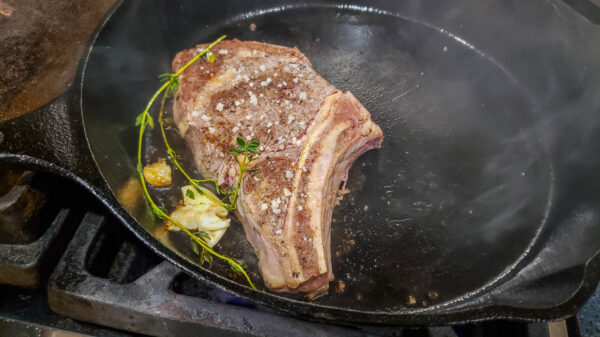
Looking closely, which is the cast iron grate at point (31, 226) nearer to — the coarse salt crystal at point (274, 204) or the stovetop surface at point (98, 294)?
the stovetop surface at point (98, 294)

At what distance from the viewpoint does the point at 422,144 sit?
104 inches

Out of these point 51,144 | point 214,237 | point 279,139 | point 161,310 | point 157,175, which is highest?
point 51,144

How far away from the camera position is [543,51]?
286 centimetres

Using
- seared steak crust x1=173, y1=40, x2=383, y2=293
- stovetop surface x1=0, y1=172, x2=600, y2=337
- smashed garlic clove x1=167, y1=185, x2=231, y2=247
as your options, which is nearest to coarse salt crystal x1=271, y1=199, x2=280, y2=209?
seared steak crust x1=173, y1=40, x2=383, y2=293

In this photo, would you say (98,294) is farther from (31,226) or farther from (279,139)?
(279,139)

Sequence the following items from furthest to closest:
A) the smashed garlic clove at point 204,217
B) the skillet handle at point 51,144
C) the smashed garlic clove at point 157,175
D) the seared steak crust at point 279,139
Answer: the smashed garlic clove at point 157,175 < the smashed garlic clove at point 204,217 < the seared steak crust at point 279,139 < the skillet handle at point 51,144

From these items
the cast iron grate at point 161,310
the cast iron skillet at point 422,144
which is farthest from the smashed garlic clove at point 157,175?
the cast iron grate at point 161,310

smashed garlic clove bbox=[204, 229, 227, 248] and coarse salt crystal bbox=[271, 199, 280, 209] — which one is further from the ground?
coarse salt crystal bbox=[271, 199, 280, 209]

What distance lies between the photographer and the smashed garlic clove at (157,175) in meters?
2.40

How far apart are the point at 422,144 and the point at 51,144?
78.3 inches

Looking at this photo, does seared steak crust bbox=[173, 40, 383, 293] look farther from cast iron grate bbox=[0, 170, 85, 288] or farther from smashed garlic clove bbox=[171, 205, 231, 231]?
cast iron grate bbox=[0, 170, 85, 288]

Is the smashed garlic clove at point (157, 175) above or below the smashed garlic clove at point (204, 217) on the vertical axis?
above

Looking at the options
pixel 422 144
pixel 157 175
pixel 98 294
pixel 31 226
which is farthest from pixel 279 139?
pixel 31 226

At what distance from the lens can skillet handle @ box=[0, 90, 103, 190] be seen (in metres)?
1.83
